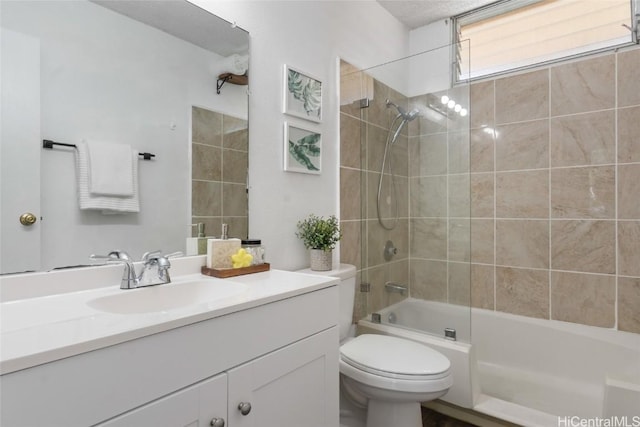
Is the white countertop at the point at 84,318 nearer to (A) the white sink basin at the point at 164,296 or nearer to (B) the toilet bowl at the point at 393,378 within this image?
(A) the white sink basin at the point at 164,296

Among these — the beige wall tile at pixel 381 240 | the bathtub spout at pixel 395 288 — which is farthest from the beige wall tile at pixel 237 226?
the bathtub spout at pixel 395 288

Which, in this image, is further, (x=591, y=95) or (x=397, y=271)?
(x=397, y=271)

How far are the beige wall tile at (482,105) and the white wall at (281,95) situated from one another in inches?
33.3

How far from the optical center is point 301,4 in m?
1.83

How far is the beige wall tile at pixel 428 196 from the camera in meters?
2.10

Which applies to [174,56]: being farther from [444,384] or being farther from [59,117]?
[444,384]

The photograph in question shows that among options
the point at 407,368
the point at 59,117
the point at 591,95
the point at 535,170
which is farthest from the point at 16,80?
the point at 591,95

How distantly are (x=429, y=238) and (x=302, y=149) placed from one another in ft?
3.11

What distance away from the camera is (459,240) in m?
2.04

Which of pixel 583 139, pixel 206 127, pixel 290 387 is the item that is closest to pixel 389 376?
pixel 290 387

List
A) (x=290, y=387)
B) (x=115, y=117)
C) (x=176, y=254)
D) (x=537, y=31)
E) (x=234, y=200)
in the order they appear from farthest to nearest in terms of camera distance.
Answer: (x=537, y=31)
(x=234, y=200)
(x=176, y=254)
(x=115, y=117)
(x=290, y=387)

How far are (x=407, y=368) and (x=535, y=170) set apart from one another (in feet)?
5.12

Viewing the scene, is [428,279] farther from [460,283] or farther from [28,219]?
[28,219]

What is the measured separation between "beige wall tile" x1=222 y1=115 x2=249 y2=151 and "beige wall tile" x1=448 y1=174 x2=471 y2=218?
3.91ft
